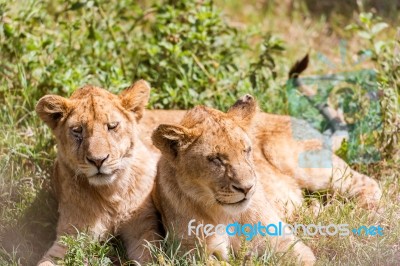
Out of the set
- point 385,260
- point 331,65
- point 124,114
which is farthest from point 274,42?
point 385,260

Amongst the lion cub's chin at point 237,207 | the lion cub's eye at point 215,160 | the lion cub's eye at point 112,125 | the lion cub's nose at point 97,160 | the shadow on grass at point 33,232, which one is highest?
the lion cub's eye at point 215,160

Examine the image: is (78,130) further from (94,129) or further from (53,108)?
(53,108)

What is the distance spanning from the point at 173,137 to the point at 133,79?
2.41 metres

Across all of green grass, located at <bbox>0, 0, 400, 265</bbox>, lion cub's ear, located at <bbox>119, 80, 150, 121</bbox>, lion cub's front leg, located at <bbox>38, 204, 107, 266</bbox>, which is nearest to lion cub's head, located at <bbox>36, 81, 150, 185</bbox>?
lion cub's ear, located at <bbox>119, 80, 150, 121</bbox>

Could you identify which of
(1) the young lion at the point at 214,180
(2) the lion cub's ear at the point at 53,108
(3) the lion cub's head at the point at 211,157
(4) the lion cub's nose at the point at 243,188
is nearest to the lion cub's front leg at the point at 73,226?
(1) the young lion at the point at 214,180

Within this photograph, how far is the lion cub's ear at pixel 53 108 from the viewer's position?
539 centimetres

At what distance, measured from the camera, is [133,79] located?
7352 mm

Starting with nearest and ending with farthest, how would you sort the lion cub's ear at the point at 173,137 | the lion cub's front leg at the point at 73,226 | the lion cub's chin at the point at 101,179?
1. the lion cub's ear at the point at 173,137
2. the lion cub's chin at the point at 101,179
3. the lion cub's front leg at the point at 73,226

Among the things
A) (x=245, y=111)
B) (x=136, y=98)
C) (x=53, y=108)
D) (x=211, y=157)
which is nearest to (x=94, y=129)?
(x=53, y=108)

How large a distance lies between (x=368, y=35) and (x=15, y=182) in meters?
2.88

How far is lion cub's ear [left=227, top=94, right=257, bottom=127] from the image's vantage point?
17.3 ft

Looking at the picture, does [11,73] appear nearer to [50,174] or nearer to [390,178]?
[50,174]

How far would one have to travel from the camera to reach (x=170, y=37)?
7.28 meters

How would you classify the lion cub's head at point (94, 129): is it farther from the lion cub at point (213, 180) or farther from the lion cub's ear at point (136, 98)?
the lion cub at point (213, 180)
